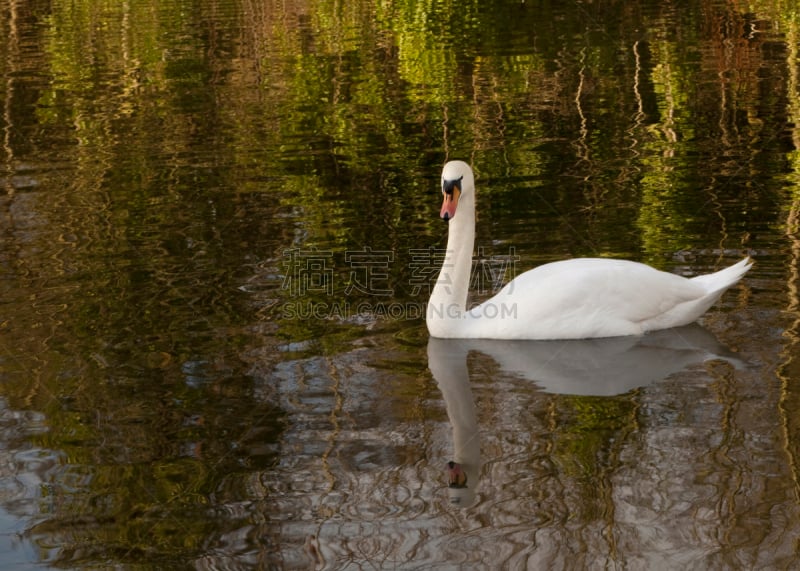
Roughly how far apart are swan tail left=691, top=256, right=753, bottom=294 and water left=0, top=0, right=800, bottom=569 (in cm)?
31

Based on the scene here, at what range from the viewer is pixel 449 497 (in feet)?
20.1

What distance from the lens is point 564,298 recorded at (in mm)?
8234

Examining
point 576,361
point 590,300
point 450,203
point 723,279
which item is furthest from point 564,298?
point 723,279

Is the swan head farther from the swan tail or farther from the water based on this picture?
the swan tail

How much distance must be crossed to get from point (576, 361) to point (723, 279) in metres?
1.32

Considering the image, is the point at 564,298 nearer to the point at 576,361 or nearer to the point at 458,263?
the point at 576,361

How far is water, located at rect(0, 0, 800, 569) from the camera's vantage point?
5.83 metres

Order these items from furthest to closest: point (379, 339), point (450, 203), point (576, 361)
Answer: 1. point (379, 339)
2. point (450, 203)
3. point (576, 361)

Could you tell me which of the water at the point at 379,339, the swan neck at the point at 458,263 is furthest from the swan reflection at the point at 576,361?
the swan neck at the point at 458,263

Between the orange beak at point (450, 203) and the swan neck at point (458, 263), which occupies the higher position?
the orange beak at point (450, 203)

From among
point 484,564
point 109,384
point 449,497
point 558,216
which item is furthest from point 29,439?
point 558,216

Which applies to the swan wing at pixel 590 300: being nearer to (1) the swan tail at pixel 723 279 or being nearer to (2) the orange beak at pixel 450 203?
(1) the swan tail at pixel 723 279

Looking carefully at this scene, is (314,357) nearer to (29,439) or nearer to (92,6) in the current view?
(29,439)

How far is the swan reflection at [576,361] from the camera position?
7.46 metres
